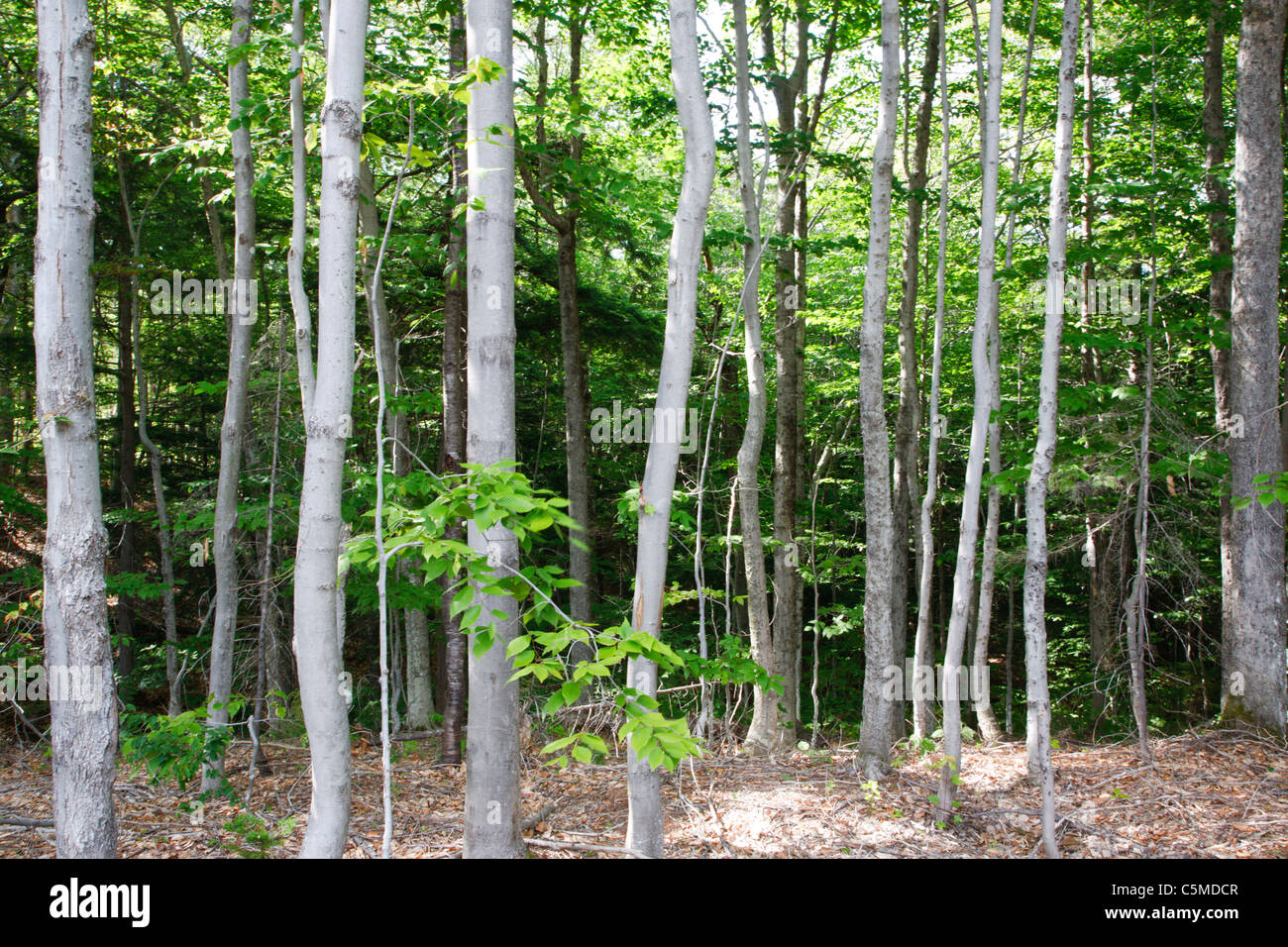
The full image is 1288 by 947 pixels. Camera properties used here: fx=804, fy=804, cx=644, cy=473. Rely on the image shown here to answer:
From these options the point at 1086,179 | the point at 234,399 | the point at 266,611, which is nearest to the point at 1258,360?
the point at 1086,179

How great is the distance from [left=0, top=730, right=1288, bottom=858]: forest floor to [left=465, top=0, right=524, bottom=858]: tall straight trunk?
96 centimetres

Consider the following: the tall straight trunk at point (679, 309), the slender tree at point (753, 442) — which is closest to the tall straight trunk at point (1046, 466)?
the tall straight trunk at point (679, 309)

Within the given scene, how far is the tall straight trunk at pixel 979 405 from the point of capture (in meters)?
6.18

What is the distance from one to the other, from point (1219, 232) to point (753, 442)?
6001 millimetres

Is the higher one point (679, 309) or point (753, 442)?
point (679, 309)

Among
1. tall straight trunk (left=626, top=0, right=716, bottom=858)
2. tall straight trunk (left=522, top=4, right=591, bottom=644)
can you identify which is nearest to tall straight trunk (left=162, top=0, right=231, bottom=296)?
tall straight trunk (left=522, top=4, right=591, bottom=644)

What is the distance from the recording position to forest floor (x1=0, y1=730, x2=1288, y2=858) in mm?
5762

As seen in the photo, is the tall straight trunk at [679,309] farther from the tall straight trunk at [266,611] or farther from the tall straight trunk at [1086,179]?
the tall straight trunk at [1086,179]

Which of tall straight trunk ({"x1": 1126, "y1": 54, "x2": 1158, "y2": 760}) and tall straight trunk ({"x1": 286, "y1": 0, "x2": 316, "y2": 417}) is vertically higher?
tall straight trunk ({"x1": 286, "y1": 0, "x2": 316, "y2": 417})

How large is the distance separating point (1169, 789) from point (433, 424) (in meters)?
12.4

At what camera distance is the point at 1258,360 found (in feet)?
26.2

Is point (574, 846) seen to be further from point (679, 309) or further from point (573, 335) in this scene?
point (573, 335)

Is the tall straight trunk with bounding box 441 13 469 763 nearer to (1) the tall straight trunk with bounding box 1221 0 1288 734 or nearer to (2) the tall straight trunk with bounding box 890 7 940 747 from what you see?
(2) the tall straight trunk with bounding box 890 7 940 747
